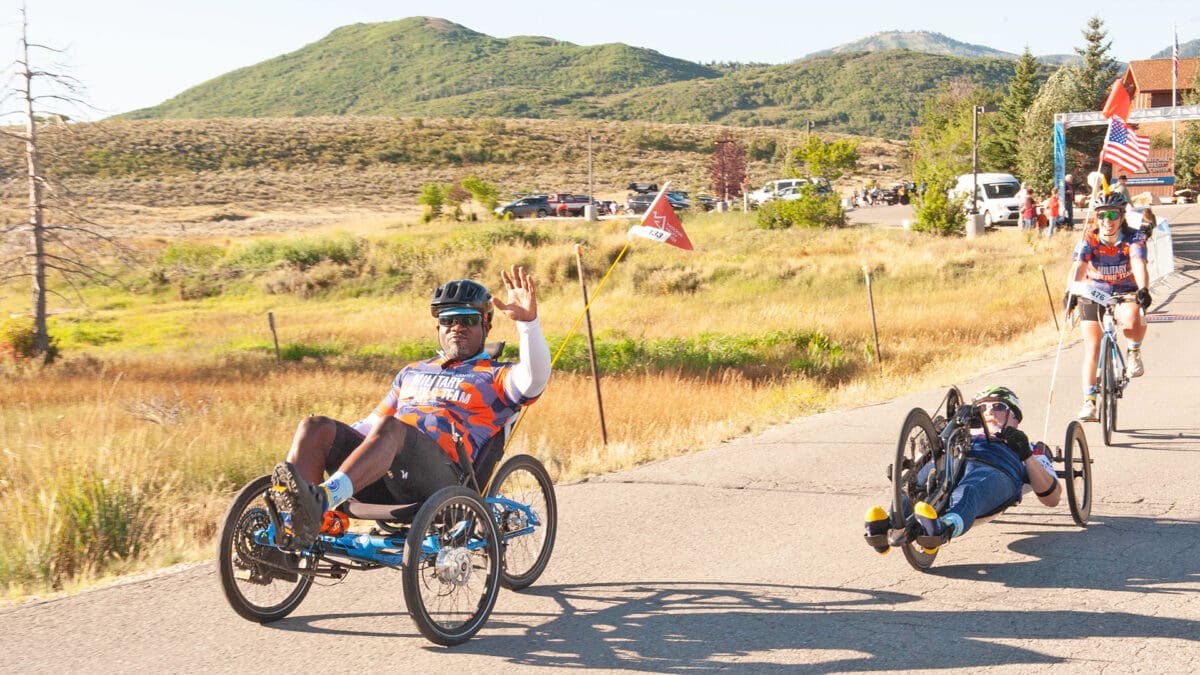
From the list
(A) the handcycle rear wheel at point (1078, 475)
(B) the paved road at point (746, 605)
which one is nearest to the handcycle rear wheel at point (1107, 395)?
(B) the paved road at point (746, 605)

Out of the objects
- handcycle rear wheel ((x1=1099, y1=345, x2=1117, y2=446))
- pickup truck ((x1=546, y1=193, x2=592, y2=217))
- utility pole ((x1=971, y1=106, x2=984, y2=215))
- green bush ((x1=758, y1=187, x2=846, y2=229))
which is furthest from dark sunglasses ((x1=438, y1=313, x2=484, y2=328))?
pickup truck ((x1=546, y1=193, x2=592, y2=217))

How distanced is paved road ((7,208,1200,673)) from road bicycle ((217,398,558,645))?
0.45 feet

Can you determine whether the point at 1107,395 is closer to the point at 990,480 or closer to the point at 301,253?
the point at 990,480

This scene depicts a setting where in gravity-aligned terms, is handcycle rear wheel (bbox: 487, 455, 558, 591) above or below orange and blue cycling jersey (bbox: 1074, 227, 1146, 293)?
below

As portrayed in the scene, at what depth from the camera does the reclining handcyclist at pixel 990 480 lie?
5.49m

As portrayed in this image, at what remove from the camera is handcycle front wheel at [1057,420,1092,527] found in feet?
21.4

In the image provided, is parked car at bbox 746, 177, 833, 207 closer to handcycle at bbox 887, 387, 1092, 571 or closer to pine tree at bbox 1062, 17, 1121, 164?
pine tree at bbox 1062, 17, 1121, 164

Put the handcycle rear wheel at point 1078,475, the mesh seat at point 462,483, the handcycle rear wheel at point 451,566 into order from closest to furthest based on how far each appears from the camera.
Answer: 1. the handcycle rear wheel at point 451,566
2. the mesh seat at point 462,483
3. the handcycle rear wheel at point 1078,475

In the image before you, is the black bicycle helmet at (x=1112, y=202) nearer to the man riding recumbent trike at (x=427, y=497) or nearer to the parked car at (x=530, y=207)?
the man riding recumbent trike at (x=427, y=497)

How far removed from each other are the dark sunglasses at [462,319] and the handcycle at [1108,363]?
5977mm

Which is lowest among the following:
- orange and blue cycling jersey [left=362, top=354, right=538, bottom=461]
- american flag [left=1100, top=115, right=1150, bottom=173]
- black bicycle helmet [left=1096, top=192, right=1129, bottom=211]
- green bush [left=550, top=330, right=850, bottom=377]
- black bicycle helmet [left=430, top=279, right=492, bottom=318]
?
green bush [left=550, top=330, right=850, bottom=377]

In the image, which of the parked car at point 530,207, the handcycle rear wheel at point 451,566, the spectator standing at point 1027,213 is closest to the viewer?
the handcycle rear wheel at point 451,566

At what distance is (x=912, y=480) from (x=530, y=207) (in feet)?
196

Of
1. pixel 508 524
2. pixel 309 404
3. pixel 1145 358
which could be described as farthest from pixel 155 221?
pixel 508 524
